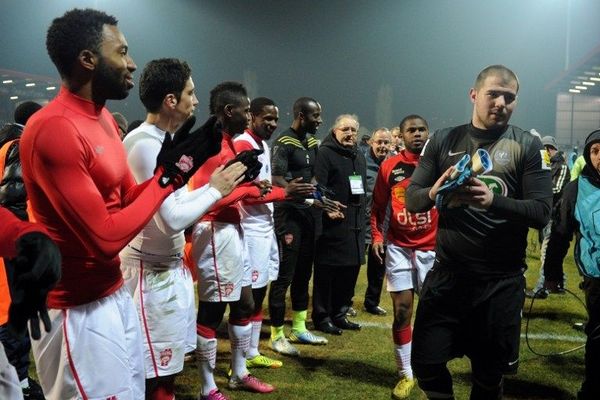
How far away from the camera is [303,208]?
5789 mm

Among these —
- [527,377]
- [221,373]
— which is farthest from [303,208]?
[527,377]

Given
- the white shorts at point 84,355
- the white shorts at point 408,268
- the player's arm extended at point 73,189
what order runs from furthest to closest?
the white shorts at point 408,268 → the white shorts at point 84,355 → the player's arm extended at point 73,189

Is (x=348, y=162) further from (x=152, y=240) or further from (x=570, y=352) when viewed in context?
(x=152, y=240)

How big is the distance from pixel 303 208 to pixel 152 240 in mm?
2947

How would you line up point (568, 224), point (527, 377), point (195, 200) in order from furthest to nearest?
1. point (527, 377)
2. point (568, 224)
3. point (195, 200)

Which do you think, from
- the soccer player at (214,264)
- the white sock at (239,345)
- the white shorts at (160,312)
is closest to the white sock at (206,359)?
the soccer player at (214,264)

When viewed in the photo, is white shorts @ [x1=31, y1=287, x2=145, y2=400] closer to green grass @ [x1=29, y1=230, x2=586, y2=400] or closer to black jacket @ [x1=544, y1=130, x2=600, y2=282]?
green grass @ [x1=29, y1=230, x2=586, y2=400]

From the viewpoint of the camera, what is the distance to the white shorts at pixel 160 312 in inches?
114

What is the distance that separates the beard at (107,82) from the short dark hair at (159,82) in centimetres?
77

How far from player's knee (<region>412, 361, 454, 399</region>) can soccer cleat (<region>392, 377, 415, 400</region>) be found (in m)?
0.98

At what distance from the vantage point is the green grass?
4.46 m

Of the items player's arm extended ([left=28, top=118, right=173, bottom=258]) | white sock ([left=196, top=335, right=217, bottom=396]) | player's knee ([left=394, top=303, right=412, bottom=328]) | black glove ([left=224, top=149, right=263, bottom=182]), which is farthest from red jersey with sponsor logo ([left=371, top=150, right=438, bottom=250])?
player's arm extended ([left=28, top=118, right=173, bottom=258])

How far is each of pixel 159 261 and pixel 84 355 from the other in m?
0.90

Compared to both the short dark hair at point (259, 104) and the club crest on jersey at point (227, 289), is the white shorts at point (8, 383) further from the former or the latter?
the short dark hair at point (259, 104)
